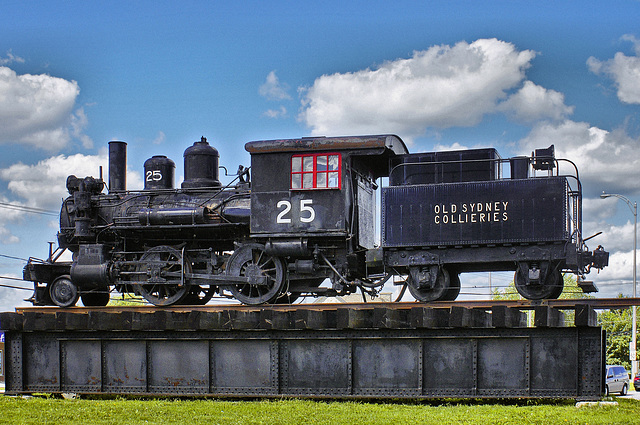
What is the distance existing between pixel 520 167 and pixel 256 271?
691cm

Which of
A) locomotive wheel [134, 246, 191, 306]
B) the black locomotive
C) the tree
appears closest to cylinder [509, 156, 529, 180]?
the black locomotive

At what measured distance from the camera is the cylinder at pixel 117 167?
21.8 meters

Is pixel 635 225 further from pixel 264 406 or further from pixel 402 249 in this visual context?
pixel 264 406

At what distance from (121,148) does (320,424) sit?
1166 cm

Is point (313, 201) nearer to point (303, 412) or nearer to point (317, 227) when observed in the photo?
point (317, 227)

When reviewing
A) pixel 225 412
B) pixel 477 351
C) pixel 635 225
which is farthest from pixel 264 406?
pixel 635 225

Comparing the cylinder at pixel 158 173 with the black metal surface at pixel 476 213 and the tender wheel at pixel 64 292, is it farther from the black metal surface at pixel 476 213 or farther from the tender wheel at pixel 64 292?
the black metal surface at pixel 476 213

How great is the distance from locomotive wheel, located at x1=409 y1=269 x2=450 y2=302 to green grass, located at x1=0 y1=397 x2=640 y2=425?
2451 mm

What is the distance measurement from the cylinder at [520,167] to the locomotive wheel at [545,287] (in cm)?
228

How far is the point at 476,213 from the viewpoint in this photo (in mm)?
17172

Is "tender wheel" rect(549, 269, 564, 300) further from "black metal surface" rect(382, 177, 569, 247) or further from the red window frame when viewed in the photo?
the red window frame

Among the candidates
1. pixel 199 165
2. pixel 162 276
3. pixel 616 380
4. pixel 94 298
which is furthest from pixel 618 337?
pixel 162 276

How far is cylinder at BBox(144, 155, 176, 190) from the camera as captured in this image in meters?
21.3

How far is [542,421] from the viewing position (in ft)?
45.2
